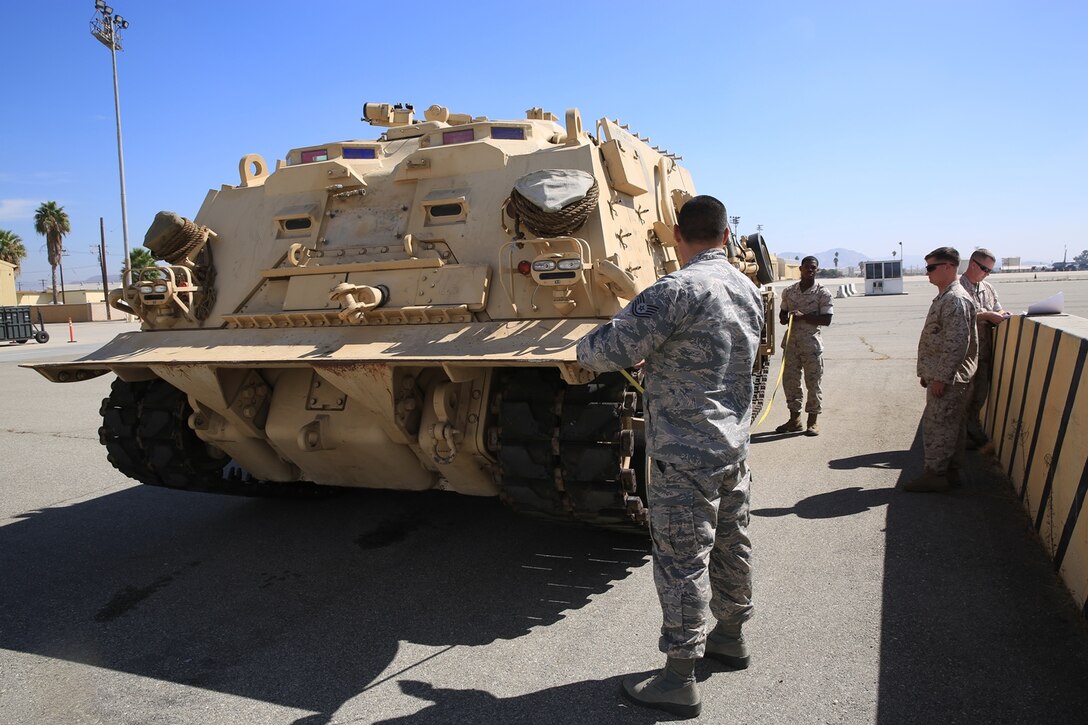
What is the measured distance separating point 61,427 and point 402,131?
22.9 feet

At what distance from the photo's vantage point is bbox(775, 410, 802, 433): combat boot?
8.34 m

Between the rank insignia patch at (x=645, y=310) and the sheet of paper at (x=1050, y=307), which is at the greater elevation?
the rank insignia patch at (x=645, y=310)

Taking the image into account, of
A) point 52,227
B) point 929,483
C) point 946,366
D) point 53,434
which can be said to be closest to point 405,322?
point 946,366

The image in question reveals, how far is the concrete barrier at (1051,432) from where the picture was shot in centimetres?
407

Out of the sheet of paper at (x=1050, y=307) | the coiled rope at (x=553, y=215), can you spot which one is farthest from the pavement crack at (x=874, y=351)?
the coiled rope at (x=553, y=215)

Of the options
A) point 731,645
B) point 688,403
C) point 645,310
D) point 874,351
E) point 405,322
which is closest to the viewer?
point 645,310

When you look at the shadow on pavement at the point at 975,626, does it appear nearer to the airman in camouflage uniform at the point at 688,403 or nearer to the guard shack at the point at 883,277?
the airman in camouflage uniform at the point at 688,403

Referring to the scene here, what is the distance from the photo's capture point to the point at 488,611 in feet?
14.1

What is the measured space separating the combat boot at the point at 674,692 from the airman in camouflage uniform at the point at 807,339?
5.47 m

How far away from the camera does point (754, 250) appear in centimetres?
928

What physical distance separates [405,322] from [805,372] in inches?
201

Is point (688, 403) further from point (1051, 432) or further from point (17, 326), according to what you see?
point (17, 326)

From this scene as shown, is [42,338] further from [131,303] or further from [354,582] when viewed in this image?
[354,582]

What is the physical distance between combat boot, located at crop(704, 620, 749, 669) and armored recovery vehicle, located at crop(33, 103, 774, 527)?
2.57 feet
